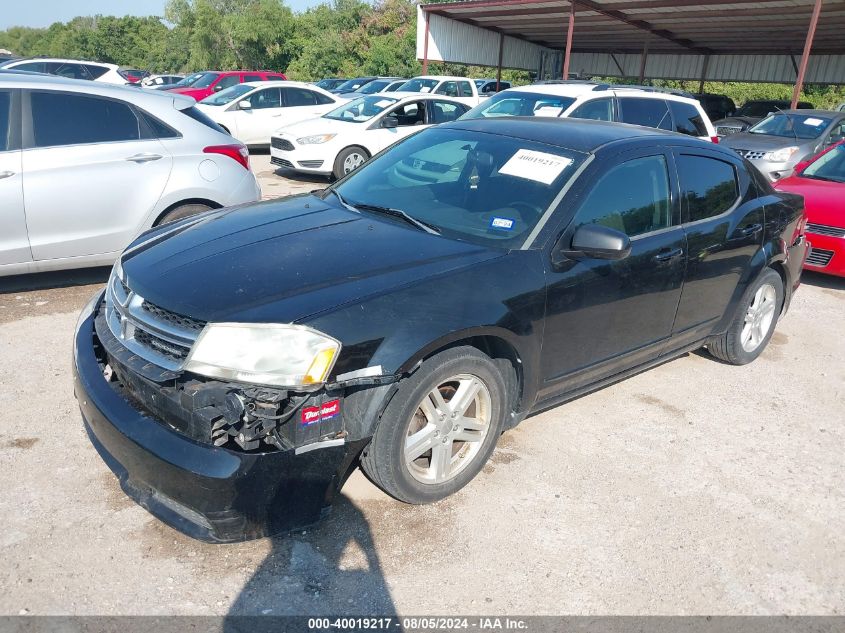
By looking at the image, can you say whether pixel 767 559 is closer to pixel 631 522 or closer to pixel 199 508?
pixel 631 522

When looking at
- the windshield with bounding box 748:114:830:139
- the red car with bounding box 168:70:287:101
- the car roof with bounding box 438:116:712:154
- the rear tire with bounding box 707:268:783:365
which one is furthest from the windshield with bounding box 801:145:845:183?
the red car with bounding box 168:70:287:101

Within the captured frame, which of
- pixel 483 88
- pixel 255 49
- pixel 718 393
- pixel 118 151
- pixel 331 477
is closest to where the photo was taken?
pixel 331 477

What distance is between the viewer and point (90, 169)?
5195 mm

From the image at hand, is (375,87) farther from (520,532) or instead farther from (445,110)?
(520,532)

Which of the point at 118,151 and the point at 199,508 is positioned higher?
the point at 118,151

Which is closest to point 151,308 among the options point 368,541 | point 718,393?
point 368,541

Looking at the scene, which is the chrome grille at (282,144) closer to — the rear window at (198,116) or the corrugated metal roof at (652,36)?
the rear window at (198,116)

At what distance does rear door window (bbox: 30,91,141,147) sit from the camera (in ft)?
16.8

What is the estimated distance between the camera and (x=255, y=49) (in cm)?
4862

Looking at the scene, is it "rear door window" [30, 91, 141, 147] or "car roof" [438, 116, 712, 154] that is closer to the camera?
"car roof" [438, 116, 712, 154]

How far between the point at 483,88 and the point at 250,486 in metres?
21.8

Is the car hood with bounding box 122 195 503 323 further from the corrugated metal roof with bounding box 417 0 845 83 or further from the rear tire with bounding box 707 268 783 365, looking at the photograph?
the corrugated metal roof with bounding box 417 0 845 83

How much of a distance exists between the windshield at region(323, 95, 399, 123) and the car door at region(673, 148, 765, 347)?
8.08 metres

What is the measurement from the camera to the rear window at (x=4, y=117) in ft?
16.4
